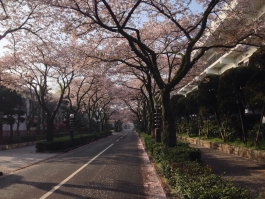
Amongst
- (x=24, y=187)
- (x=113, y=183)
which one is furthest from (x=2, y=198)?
(x=113, y=183)

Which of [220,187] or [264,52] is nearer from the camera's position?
[220,187]

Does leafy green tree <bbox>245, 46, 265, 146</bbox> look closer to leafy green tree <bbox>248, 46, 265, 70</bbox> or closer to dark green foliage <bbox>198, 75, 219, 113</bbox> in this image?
leafy green tree <bbox>248, 46, 265, 70</bbox>

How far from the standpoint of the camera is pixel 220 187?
4727 millimetres

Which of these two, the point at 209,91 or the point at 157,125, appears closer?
the point at 157,125

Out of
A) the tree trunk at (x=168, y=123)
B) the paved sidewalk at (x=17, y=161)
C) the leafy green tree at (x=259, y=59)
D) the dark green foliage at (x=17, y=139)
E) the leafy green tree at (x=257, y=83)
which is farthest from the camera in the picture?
the dark green foliage at (x=17, y=139)

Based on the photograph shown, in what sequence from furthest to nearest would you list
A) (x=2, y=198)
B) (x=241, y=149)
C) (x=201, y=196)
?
(x=241, y=149)
(x=2, y=198)
(x=201, y=196)

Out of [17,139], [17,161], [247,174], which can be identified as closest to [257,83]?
[247,174]

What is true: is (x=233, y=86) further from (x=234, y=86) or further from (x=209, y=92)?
(x=209, y=92)

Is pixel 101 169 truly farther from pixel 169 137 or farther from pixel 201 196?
pixel 201 196

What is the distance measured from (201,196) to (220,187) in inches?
21.6

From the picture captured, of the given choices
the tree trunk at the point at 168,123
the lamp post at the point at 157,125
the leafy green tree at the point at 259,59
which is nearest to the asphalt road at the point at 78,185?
the tree trunk at the point at 168,123

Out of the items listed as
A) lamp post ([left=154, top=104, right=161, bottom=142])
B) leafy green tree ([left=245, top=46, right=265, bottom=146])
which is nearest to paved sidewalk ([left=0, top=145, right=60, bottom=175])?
lamp post ([left=154, top=104, right=161, bottom=142])

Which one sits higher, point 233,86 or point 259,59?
point 259,59

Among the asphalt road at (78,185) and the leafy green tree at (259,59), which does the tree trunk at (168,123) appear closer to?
the asphalt road at (78,185)
